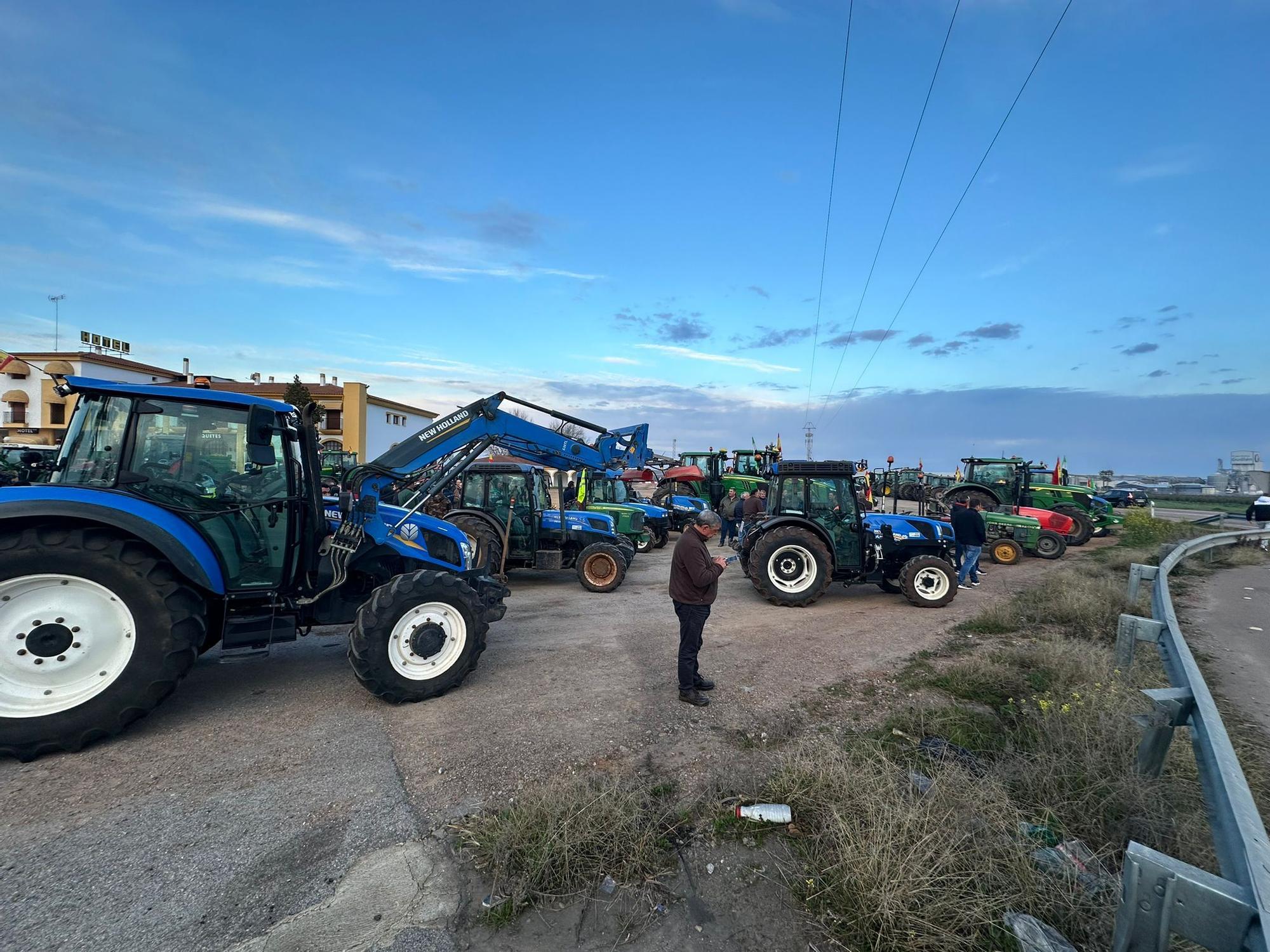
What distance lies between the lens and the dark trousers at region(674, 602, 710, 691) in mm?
5027

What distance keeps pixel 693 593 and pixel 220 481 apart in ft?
12.1

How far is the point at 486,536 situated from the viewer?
9.90 m

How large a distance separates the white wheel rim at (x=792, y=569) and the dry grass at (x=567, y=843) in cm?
585

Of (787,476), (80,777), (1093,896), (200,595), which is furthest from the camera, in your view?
(787,476)

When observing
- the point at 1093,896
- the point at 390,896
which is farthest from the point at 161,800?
the point at 1093,896

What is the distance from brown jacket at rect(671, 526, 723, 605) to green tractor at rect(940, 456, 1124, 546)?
14.1 meters

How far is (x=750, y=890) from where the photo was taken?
2.83 metres

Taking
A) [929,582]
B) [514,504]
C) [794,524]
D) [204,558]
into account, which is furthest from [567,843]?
[514,504]

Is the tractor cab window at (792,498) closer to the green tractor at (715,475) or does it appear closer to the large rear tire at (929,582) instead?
the large rear tire at (929,582)

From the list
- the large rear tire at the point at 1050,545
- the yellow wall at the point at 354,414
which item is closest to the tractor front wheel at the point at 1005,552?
the large rear tire at the point at 1050,545

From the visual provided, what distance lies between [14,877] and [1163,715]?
5.33m

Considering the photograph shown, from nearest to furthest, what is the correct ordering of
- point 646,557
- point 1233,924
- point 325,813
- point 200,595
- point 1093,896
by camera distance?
point 1233,924
point 1093,896
point 325,813
point 200,595
point 646,557

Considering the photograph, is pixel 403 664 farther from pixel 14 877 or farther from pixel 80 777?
pixel 14 877

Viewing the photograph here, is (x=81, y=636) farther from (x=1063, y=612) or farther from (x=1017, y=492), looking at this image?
(x=1017, y=492)
